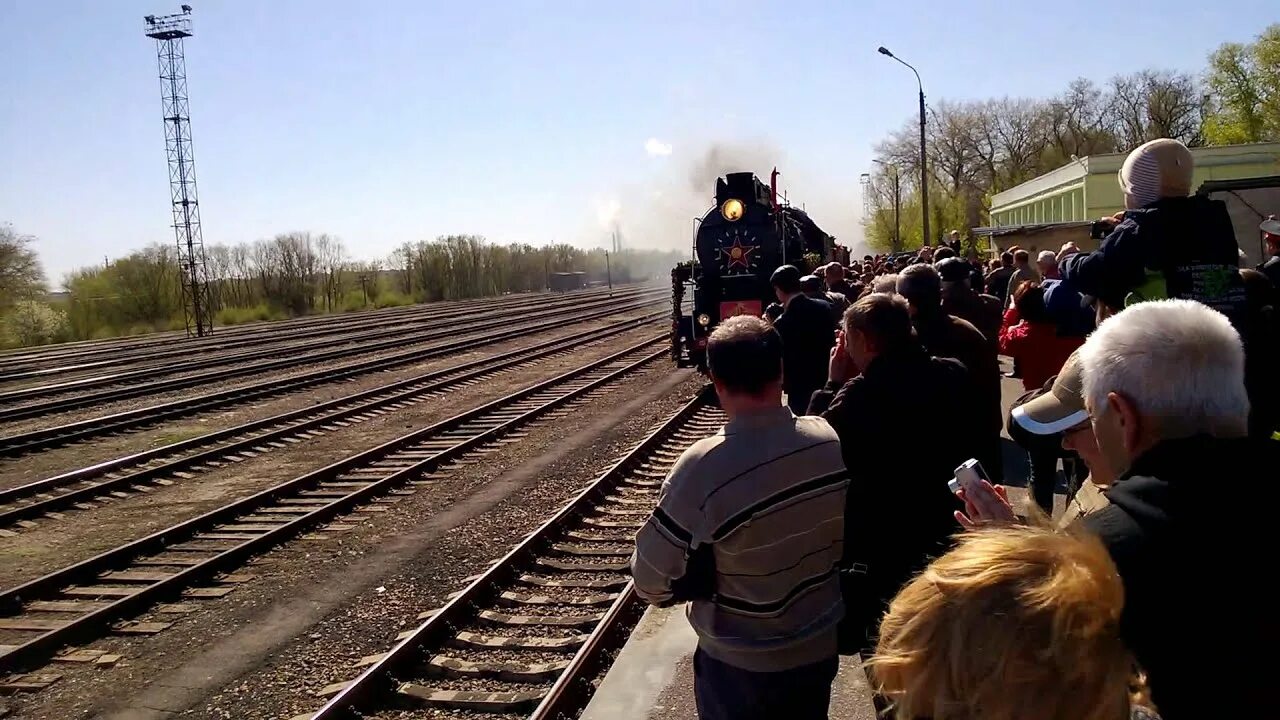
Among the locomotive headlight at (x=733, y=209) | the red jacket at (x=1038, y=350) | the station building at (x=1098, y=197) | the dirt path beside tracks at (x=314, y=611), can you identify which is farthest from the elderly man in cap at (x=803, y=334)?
the station building at (x=1098, y=197)

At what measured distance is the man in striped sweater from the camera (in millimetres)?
2711

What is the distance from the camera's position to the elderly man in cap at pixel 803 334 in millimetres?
6781

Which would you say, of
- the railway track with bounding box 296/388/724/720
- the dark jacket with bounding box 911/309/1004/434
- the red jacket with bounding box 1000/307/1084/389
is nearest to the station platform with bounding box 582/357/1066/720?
the railway track with bounding box 296/388/724/720

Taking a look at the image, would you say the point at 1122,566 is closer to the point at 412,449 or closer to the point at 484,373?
the point at 412,449

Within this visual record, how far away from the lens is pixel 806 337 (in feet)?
22.3

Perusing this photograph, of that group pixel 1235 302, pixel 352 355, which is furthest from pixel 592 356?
pixel 1235 302

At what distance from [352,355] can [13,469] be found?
13830 millimetres

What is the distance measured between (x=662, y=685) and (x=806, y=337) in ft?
9.30

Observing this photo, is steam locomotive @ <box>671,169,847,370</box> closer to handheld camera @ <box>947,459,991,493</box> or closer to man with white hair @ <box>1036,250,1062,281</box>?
man with white hair @ <box>1036,250,1062,281</box>

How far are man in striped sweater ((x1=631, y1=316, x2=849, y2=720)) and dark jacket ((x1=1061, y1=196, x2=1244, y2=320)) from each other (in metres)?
1.43

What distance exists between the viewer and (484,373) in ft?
69.4

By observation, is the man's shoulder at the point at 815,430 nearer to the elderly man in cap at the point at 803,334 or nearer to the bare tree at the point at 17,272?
the elderly man in cap at the point at 803,334

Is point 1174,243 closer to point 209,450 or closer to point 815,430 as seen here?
point 815,430

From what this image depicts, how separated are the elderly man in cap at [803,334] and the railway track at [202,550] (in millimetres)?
4789
